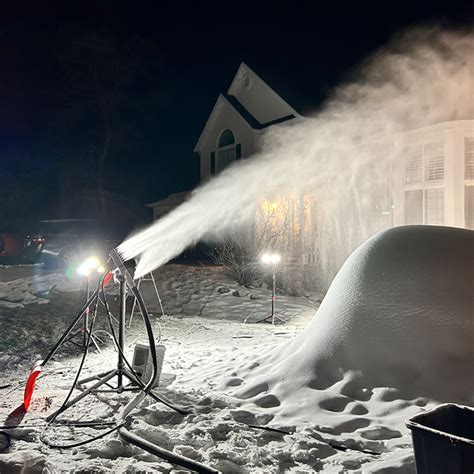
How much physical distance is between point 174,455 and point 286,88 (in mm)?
18934

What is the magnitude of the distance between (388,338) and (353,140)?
1041 centimetres

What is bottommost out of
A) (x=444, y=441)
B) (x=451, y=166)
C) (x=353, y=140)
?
(x=444, y=441)

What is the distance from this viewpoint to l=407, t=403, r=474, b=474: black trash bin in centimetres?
285

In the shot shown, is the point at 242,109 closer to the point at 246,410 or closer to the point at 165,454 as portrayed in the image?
the point at 246,410

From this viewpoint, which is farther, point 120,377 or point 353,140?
point 353,140

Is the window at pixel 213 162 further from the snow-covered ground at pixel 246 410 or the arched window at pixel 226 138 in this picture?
the snow-covered ground at pixel 246 410

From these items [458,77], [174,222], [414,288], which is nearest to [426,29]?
[458,77]

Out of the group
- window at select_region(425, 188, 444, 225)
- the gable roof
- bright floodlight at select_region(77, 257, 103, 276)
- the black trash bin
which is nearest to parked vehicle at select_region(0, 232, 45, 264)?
the gable roof

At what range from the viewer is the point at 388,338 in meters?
5.66

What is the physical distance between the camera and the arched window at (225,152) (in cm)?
2310

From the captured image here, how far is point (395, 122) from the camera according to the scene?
1344 cm

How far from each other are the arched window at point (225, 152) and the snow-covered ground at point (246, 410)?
15208 millimetres

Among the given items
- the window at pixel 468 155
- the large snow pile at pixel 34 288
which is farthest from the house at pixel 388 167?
the large snow pile at pixel 34 288

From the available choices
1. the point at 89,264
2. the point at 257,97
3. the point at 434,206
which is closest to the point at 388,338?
the point at 89,264
